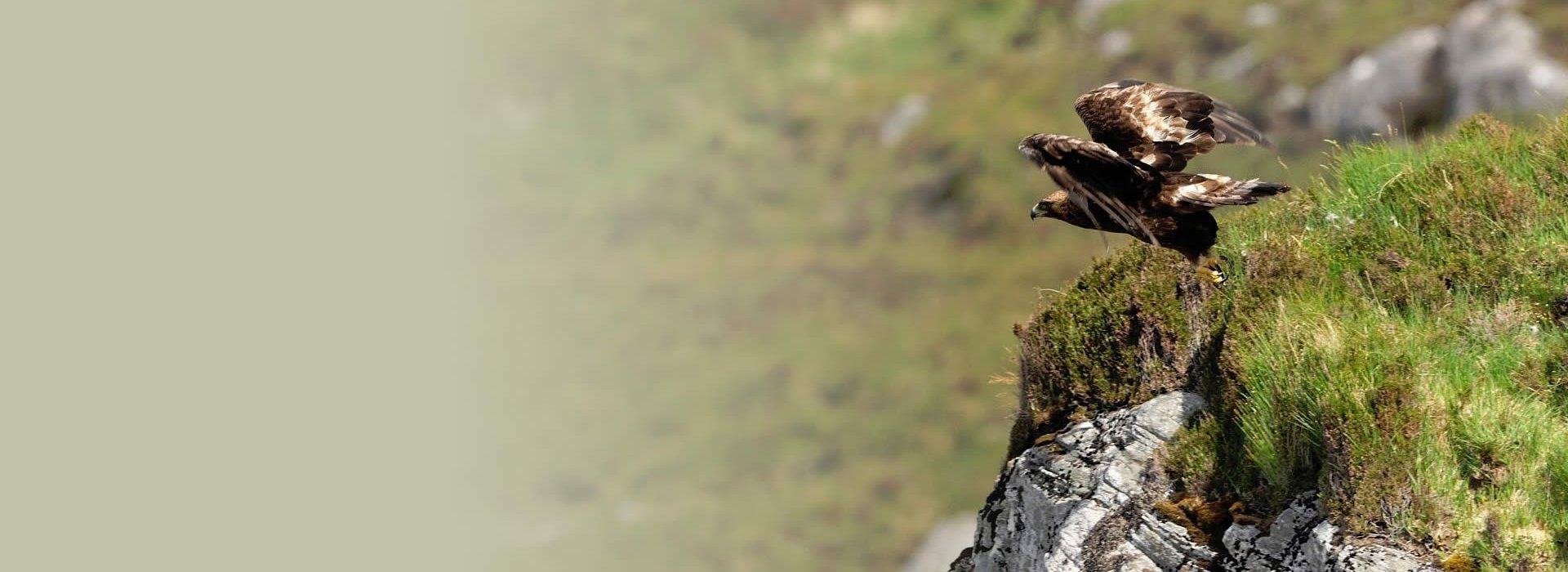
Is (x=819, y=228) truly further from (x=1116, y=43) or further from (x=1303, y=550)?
(x=1303, y=550)

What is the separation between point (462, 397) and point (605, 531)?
3260cm

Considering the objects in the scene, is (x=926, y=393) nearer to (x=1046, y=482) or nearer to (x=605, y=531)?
(x=605, y=531)

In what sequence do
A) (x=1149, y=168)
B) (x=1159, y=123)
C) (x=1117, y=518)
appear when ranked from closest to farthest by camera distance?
(x=1117, y=518) < (x=1149, y=168) < (x=1159, y=123)

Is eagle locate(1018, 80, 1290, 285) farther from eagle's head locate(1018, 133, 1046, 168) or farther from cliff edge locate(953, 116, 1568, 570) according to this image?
cliff edge locate(953, 116, 1568, 570)

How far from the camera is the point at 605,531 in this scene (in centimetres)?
6175

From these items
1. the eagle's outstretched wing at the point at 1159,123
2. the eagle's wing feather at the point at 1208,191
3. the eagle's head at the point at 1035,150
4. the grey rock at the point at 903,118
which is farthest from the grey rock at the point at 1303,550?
the grey rock at the point at 903,118

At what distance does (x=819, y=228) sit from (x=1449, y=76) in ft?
127

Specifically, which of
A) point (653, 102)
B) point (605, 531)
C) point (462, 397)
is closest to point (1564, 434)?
point (605, 531)

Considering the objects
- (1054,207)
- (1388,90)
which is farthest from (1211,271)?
(1388,90)

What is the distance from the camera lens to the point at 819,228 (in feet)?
251

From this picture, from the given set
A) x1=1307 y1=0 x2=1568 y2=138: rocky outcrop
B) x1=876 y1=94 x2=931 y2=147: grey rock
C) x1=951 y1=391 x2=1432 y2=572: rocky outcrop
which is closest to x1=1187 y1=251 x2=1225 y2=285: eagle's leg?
x1=951 y1=391 x2=1432 y2=572: rocky outcrop

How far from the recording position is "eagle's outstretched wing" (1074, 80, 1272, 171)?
31.8ft

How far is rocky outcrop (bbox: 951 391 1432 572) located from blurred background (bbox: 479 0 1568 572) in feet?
93.7

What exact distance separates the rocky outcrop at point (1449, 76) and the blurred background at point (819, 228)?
0.13m
